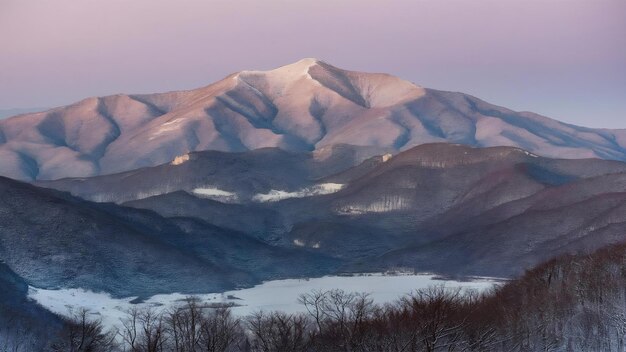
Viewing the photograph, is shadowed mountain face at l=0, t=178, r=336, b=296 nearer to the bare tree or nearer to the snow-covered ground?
the snow-covered ground

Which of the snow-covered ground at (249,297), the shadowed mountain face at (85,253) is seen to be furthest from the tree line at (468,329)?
the shadowed mountain face at (85,253)

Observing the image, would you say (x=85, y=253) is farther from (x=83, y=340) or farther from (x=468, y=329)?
(x=468, y=329)

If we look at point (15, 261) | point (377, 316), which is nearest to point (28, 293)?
point (15, 261)

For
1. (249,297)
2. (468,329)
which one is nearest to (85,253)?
(249,297)

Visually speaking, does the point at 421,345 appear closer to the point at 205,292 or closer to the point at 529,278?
the point at 529,278

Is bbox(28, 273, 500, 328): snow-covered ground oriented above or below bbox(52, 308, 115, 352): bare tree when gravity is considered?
above

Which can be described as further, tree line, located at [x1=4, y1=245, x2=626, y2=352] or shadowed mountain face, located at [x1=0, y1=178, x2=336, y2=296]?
shadowed mountain face, located at [x1=0, y1=178, x2=336, y2=296]

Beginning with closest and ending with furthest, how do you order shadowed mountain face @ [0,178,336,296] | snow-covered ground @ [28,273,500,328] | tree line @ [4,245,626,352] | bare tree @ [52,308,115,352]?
tree line @ [4,245,626,352] < bare tree @ [52,308,115,352] < snow-covered ground @ [28,273,500,328] < shadowed mountain face @ [0,178,336,296]

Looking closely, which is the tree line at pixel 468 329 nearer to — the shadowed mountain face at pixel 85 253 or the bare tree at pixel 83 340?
the bare tree at pixel 83 340

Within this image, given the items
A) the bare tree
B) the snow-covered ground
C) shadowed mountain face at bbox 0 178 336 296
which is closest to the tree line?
the bare tree

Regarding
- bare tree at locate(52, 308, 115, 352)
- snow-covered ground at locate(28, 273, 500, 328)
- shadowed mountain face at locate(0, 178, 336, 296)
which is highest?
shadowed mountain face at locate(0, 178, 336, 296)
